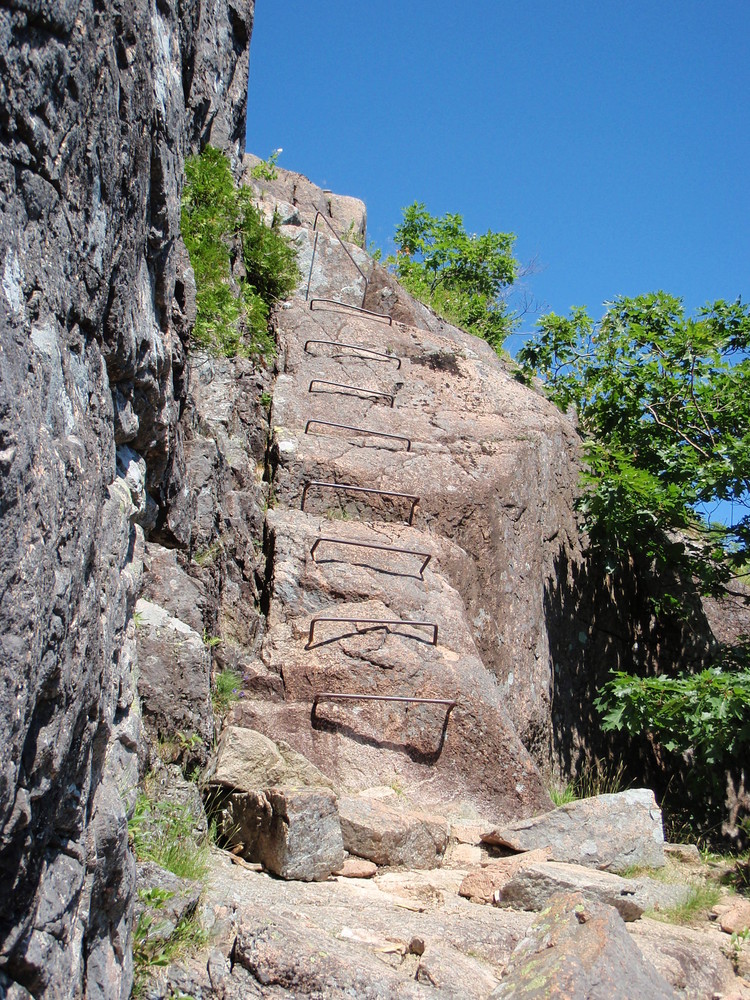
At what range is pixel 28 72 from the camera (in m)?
1.88

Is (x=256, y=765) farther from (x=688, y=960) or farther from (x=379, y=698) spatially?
(x=688, y=960)

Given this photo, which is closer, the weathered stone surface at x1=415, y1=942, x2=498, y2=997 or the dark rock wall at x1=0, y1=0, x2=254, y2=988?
the dark rock wall at x1=0, y1=0, x2=254, y2=988

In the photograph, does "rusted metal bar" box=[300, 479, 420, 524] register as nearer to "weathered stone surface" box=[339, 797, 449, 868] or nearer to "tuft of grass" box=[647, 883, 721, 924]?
"weathered stone surface" box=[339, 797, 449, 868]

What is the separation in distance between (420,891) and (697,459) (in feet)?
14.7

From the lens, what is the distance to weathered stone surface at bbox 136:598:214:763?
4.16m

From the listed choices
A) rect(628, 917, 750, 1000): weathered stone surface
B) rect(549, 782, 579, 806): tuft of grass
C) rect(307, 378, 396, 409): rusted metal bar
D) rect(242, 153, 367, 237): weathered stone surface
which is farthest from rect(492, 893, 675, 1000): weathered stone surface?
rect(242, 153, 367, 237): weathered stone surface

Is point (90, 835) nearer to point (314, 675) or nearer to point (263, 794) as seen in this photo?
point (263, 794)

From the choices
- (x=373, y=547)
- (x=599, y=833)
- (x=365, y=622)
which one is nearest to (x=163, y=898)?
(x=599, y=833)

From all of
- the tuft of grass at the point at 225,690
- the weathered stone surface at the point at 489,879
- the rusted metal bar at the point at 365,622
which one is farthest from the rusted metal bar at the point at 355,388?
the weathered stone surface at the point at 489,879

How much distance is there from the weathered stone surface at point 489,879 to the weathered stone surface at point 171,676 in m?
1.37

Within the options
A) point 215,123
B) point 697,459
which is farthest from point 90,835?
point 215,123

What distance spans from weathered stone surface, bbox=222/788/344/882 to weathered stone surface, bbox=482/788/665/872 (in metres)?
1.20

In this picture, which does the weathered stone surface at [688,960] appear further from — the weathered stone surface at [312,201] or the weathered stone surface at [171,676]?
the weathered stone surface at [312,201]

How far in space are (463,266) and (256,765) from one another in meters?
11.8
